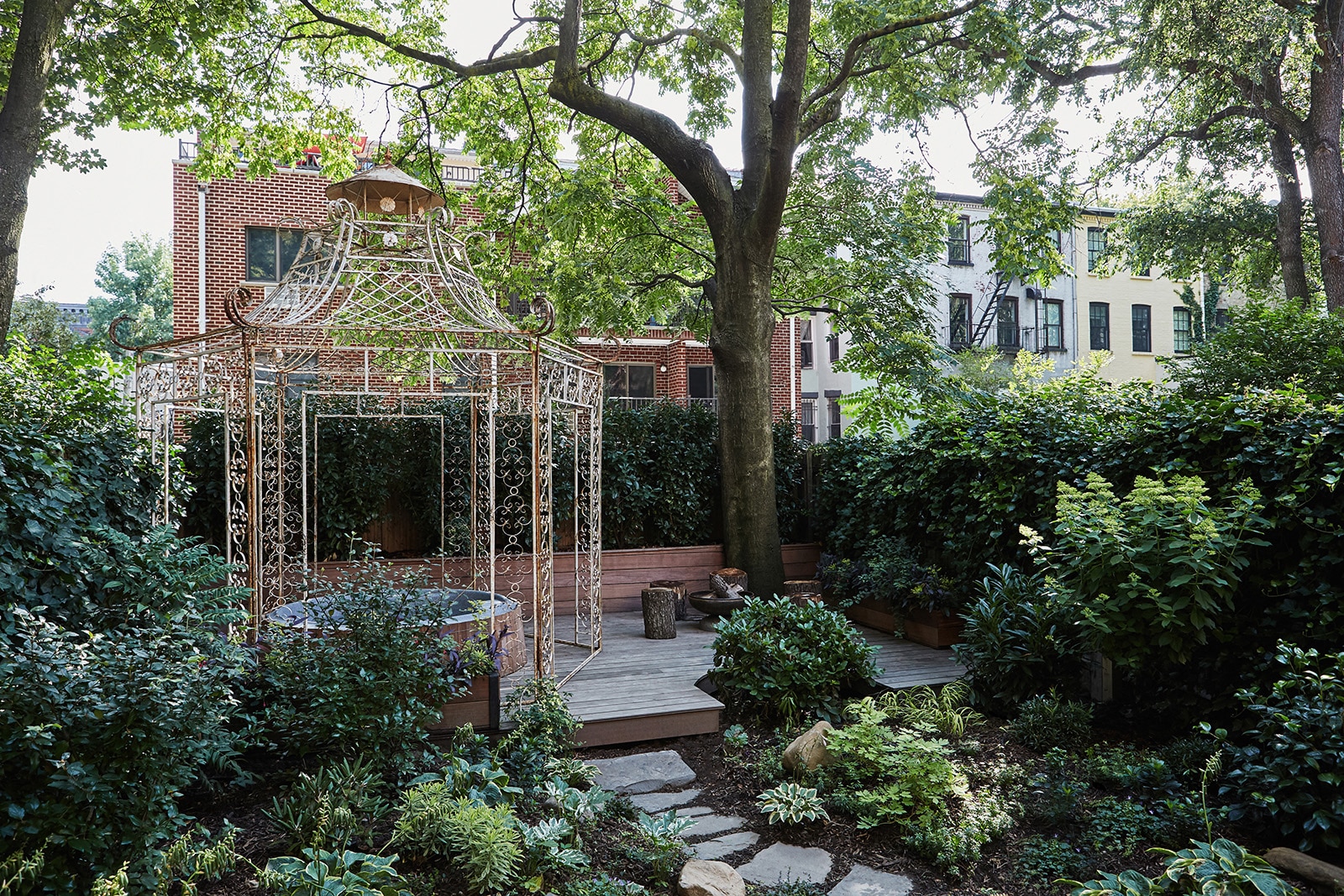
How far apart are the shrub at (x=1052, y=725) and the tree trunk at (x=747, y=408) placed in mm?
3943

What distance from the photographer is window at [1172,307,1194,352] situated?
2939 centimetres

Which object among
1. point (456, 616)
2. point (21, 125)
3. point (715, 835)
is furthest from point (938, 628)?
point (21, 125)

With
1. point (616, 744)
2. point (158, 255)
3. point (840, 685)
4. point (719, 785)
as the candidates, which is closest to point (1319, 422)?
point (840, 685)

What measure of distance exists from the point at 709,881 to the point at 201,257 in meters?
17.6

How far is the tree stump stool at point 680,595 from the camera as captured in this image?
9523mm

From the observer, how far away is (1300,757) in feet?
13.2

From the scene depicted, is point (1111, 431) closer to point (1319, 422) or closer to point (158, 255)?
point (1319, 422)

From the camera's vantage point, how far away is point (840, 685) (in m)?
6.56

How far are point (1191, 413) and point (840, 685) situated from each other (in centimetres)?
323

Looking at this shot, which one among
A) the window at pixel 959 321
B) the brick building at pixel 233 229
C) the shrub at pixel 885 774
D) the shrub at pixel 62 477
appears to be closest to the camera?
the shrub at pixel 62 477

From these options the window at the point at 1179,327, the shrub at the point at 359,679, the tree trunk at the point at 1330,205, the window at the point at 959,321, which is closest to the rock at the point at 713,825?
A: the shrub at the point at 359,679

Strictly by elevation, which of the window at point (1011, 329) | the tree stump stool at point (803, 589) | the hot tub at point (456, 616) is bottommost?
the tree stump stool at point (803, 589)

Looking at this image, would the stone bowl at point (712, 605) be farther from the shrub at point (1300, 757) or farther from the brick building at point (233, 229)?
the brick building at point (233, 229)

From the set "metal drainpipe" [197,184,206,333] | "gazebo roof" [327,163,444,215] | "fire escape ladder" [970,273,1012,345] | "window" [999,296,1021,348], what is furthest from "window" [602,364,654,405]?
"gazebo roof" [327,163,444,215]
